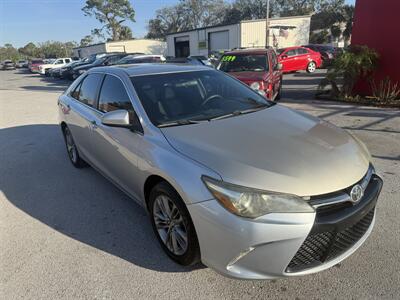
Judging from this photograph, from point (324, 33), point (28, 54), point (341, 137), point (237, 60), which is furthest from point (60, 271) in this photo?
point (28, 54)

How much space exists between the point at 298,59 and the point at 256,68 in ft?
39.6

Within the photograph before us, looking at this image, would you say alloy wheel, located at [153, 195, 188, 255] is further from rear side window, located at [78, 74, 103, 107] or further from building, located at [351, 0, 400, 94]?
building, located at [351, 0, 400, 94]

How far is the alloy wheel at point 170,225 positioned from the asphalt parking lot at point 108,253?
181 mm

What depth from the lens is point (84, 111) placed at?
4.23 m

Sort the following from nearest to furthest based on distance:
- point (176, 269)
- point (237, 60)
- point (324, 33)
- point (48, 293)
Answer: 1. point (48, 293)
2. point (176, 269)
3. point (237, 60)
4. point (324, 33)

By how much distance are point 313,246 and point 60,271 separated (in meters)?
2.11

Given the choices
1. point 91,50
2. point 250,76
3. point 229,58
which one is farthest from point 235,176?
point 91,50

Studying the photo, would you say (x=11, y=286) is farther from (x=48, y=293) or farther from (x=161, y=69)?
(x=161, y=69)

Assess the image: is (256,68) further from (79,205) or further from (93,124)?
(79,205)

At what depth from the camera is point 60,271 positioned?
278 cm

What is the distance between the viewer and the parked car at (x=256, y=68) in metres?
8.21

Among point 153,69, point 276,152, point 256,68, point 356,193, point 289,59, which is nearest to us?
point 356,193

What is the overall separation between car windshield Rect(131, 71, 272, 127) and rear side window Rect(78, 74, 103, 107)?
889 millimetres

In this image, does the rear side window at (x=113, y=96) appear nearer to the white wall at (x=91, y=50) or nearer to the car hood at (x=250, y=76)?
the car hood at (x=250, y=76)
